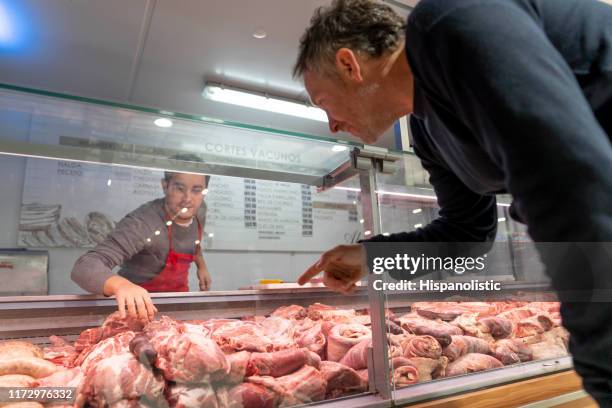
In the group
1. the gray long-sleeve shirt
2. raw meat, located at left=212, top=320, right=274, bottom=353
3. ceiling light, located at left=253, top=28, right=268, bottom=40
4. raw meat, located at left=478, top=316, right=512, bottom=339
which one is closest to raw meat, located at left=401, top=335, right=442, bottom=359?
raw meat, located at left=478, top=316, right=512, bottom=339

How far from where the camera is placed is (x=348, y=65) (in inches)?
39.2

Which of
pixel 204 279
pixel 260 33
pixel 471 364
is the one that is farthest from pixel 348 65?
pixel 260 33

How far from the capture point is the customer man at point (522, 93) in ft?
1.71

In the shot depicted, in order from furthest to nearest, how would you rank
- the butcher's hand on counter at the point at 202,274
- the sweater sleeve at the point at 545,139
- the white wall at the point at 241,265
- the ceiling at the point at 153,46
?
the ceiling at the point at 153,46
the butcher's hand on counter at the point at 202,274
the white wall at the point at 241,265
the sweater sleeve at the point at 545,139

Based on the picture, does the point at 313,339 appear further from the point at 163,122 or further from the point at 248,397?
the point at 163,122

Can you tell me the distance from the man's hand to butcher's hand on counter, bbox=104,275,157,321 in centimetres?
60

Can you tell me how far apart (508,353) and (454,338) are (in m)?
0.24

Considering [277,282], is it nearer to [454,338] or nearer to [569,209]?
[454,338]

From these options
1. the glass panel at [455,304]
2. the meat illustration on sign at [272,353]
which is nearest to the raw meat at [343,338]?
the meat illustration on sign at [272,353]

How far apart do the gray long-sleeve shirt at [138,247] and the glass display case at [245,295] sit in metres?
0.02

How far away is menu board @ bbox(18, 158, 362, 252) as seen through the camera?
59.6 inches

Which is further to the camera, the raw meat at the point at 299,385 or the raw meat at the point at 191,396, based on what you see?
the raw meat at the point at 299,385

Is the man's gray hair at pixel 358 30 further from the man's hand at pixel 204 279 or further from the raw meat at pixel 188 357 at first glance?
the man's hand at pixel 204 279

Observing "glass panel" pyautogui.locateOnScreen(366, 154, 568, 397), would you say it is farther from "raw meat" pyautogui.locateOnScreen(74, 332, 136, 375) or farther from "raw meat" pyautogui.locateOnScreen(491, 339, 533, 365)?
"raw meat" pyautogui.locateOnScreen(74, 332, 136, 375)
